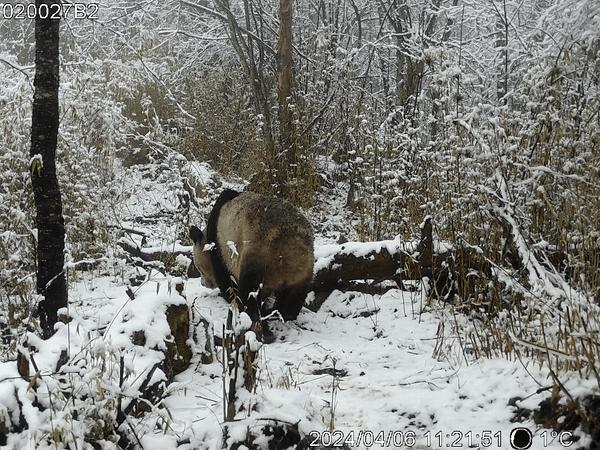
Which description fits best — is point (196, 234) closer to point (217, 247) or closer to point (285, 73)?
point (217, 247)

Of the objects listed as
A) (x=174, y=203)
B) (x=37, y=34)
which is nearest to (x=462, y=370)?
(x=37, y=34)

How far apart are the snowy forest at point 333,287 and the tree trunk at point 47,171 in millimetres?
14

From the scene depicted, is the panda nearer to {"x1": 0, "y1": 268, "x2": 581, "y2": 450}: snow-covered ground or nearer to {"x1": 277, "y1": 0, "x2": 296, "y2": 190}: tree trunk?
{"x1": 0, "y1": 268, "x2": 581, "y2": 450}: snow-covered ground

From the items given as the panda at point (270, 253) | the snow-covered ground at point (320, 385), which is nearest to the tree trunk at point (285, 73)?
the panda at point (270, 253)

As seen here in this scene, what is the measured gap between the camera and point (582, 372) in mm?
2379

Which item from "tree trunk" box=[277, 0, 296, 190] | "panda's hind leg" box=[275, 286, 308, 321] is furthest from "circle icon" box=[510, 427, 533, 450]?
"tree trunk" box=[277, 0, 296, 190]

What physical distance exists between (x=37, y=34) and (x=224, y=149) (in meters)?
7.40

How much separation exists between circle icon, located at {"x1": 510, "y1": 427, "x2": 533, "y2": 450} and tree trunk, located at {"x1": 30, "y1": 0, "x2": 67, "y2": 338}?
10.1 feet

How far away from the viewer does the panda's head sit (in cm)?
569

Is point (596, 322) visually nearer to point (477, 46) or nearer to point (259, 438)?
point (259, 438)

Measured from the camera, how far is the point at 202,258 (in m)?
5.74

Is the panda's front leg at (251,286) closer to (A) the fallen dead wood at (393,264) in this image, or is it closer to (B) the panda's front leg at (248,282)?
(B) the panda's front leg at (248,282)

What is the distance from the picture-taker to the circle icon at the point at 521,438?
2.35 meters

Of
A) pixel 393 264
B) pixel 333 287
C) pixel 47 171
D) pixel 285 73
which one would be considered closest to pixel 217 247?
pixel 333 287
